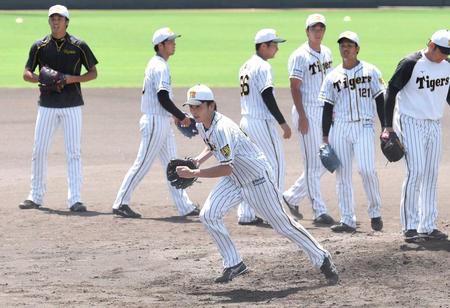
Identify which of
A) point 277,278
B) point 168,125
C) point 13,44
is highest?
point 13,44

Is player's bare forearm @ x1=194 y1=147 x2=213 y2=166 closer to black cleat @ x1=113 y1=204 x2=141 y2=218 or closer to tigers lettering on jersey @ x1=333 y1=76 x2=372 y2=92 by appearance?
tigers lettering on jersey @ x1=333 y1=76 x2=372 y2=92

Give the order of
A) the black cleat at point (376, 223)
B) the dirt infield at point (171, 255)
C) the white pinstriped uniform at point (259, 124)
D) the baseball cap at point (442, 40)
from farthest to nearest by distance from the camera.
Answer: the white pinstriped uniform at point (259, 124), the black cleat at point (376, 223), the baseball cap at point (442, 40), the dirt infield at point (171, 255)

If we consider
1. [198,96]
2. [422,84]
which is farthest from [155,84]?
[198,96]

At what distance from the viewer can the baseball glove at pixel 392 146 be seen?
30.3ft

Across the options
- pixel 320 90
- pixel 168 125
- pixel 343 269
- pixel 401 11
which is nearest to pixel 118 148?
pixel 168 125

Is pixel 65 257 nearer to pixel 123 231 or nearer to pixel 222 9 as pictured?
pixel 123 231

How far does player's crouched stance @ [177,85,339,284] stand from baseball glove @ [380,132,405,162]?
1.49 meters

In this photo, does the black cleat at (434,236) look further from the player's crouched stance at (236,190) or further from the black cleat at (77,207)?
the black cleat at (77,207)

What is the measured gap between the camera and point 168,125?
1105cm

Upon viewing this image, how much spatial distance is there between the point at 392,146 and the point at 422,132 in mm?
277

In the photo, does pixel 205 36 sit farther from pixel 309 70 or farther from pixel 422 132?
pixel 422 132

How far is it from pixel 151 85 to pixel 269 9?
1348 inches

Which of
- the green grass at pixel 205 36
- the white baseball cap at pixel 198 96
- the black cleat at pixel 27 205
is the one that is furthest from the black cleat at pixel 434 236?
the green grass at pixel 205 36

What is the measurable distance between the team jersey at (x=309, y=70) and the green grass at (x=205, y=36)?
9.19 metres
